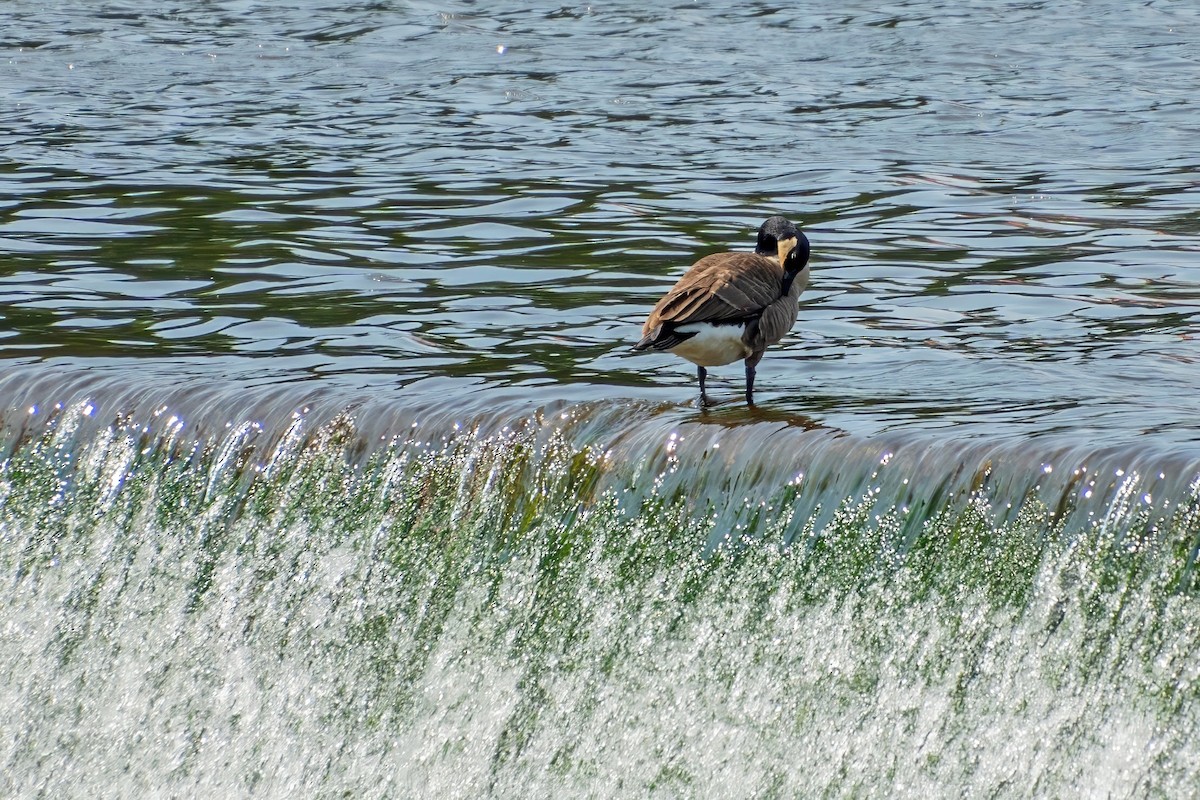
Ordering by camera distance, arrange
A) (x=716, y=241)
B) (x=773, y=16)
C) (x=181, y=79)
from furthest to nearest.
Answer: (x=773, y=16) → (x=181, y=79) → (x=716, y=241)

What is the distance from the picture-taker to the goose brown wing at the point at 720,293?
287 inches

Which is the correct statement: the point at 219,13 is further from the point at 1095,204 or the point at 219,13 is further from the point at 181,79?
the point at 1095,204

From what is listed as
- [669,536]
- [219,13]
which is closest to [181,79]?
[219,13]

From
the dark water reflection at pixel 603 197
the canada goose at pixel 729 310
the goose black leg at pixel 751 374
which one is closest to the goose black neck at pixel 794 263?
the canada goose at pixel 729 310

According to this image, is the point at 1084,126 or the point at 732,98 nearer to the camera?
the point at 1084,126

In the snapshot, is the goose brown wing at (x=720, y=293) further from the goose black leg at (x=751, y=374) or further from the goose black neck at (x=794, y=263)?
the goose black leg at (x=751, y=374)

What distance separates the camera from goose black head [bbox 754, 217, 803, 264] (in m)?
8.09

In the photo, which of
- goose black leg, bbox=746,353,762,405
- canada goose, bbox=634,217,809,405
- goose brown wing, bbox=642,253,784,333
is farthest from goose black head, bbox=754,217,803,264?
goose black leg, bbox=746,353,762,405

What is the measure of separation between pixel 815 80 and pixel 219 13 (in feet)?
24.0

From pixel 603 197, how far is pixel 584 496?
5.56m

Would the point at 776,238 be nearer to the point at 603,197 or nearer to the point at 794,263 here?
the point at 794,263

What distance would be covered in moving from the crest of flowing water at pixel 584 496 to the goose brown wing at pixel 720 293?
48 centimetres

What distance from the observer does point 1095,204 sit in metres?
12.4

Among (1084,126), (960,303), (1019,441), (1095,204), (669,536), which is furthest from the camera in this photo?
(1084,126)
